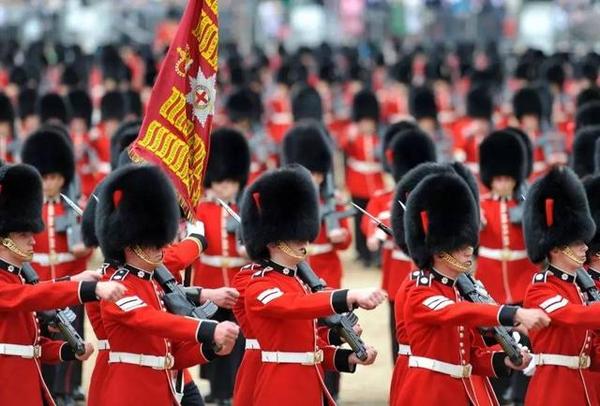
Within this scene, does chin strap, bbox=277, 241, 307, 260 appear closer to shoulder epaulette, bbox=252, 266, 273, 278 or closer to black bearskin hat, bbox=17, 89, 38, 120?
shoulder epaulette, bbox=252, 266, 273, 278

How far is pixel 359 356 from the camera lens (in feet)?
20.4

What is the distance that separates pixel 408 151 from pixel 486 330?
3.66m

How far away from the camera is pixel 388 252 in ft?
30.7

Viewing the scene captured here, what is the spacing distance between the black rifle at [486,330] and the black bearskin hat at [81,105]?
8160 mm

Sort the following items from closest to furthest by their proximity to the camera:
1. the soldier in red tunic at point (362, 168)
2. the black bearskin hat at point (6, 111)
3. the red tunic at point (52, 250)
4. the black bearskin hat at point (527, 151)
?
the red tunic at point (52, 250)
the black bearskin hat at point (527, 151)
the soldier in red tunic at point (362, 168)
the black bearskin hat at point (6, 111)

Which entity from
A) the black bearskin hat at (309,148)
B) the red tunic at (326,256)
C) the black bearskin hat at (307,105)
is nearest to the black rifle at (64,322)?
the red tunic at (326,256)

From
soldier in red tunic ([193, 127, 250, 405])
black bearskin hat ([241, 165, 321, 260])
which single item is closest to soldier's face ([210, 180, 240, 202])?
soldier in red tunic ([193, 127, 250, 405])

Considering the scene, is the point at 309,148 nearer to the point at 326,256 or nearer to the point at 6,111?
the point at 326,256

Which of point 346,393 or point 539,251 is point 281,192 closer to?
point 539,251

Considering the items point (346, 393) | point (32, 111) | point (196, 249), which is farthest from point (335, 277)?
point (32, 111)

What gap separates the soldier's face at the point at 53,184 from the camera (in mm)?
8672

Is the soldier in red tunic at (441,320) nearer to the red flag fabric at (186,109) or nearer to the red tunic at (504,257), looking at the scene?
the red flag fabric at (186,109)

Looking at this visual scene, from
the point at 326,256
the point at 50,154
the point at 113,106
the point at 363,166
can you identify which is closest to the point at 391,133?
the point at 326,256

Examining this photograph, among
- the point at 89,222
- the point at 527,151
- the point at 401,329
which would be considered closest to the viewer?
the point at 401,329
